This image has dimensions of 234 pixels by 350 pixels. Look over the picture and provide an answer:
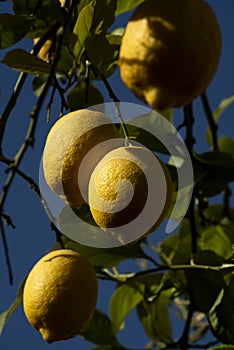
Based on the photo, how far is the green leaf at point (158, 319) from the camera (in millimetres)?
1494

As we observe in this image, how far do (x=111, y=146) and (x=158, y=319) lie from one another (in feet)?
2.43

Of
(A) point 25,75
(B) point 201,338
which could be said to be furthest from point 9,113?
(B) point 201,338

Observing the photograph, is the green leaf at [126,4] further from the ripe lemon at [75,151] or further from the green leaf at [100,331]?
the green leaf at [100,331]

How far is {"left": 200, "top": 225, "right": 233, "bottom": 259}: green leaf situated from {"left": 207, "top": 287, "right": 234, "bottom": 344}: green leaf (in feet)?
0.80

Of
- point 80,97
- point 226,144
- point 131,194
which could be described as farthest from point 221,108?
point 131,194

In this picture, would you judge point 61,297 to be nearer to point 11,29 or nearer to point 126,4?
point 11,29

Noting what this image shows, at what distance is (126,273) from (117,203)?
1.78ft

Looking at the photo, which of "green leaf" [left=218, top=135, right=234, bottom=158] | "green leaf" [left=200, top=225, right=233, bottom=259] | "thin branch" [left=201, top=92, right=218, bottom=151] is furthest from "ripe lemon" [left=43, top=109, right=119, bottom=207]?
"green leaf" [left=218, top=135, right=234, bottom=158]

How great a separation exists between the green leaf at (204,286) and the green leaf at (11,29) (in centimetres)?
46

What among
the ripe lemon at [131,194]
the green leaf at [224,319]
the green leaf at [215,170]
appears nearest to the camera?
the ripe lemon at [131,194]

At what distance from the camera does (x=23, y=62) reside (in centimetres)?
97

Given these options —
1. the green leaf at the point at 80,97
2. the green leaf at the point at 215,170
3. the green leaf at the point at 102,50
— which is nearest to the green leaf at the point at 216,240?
the green leaf at the point at 215,170

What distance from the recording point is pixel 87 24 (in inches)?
39.9

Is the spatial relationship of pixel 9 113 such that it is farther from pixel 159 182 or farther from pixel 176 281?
pixel 176 281
